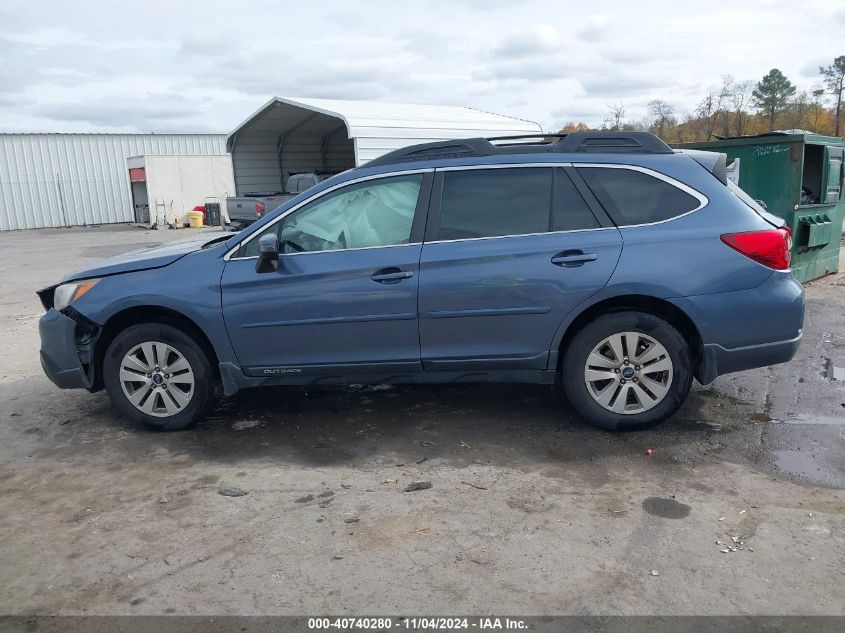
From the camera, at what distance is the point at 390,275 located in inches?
178

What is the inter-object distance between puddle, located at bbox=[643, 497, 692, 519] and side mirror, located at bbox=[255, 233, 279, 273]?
2.67 meters

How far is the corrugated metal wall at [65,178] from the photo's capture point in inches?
1265

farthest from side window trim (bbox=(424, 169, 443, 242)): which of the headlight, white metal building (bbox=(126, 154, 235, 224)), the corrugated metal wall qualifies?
the corrugated metal wall

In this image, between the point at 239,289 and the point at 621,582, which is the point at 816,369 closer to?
the point at 621,582

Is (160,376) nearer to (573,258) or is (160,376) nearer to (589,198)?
(573,258)

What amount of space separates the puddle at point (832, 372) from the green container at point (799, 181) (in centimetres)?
319

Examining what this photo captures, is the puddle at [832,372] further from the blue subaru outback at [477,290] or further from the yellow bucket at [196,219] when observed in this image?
the yellow bucket at [196,219]

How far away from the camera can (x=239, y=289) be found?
4.67 m

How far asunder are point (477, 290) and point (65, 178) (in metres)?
34.3

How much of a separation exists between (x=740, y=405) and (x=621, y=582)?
267 cm

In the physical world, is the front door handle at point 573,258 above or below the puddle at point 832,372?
above

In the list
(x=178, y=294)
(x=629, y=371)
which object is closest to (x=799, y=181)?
(x=629, y=371)

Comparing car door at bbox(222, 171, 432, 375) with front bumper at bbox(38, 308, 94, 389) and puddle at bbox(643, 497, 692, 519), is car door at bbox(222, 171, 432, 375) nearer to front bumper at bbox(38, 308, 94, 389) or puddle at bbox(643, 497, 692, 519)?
front bumper at bbox(38, 308, 94, 389)

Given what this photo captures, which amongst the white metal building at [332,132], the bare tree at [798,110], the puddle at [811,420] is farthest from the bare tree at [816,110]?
the puddle at [811,420]
